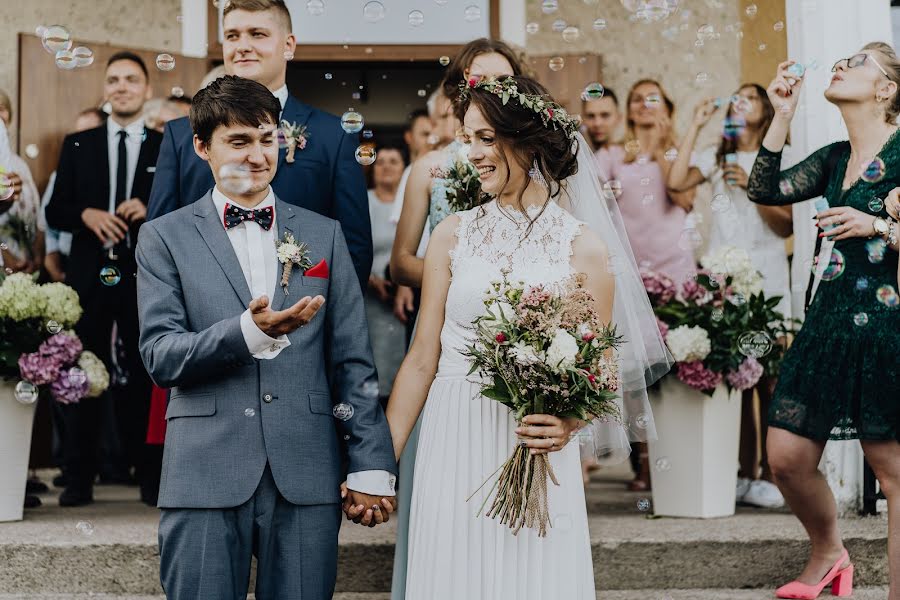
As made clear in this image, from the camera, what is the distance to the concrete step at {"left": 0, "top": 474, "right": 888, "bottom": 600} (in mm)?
4078

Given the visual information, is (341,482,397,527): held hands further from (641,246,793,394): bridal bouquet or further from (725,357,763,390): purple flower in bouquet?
(725,357,763,390): purple flower in bouquet

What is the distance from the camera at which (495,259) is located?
9.96 ft

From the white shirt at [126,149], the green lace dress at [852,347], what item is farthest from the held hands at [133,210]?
the green lace dress at [852,347]

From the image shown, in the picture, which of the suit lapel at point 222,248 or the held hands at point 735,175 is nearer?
the suit lapel at point 222,248

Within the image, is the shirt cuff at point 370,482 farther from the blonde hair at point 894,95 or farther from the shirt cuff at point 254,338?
the blonde hair at point 894,95

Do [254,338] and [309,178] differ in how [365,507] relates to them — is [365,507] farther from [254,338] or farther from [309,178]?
[309,178]

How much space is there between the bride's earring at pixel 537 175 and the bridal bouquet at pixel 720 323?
5.76ft

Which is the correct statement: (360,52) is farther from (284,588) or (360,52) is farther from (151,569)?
(284,588)

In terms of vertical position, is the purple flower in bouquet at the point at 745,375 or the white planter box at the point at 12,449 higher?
the purple flower in bouquet at the point at 745,375

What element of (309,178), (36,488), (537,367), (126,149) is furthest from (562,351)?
(36,488)

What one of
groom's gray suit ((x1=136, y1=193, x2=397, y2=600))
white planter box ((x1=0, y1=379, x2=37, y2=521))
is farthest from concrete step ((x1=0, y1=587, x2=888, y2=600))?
groom's gray suit ((x1=136, y1=193, x2=397, y2=600))

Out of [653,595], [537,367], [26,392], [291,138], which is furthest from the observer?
[26,392]

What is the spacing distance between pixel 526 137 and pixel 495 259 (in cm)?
36

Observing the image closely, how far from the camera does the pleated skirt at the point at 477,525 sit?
288 cm
